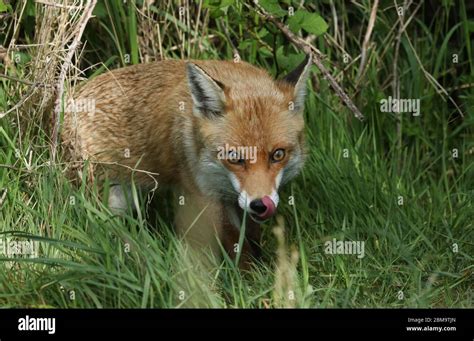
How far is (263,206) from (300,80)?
1.09m

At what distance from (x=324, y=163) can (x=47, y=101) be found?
7.26 ft

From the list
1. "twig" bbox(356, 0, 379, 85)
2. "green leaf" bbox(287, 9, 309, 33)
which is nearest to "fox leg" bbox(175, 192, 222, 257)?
"green leaf" bbox(287, 9, 309, 33)

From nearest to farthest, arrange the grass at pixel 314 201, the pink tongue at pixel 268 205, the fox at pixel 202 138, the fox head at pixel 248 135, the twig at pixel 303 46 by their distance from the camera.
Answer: the grass at pixel 314 201 < the pink tongue at pixel 268 205 < the fox head at pixel 248 135 < the fox at pixel 202 138 < the twig at pixel 303 46

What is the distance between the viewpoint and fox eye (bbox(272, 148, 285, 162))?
5941 millimetres

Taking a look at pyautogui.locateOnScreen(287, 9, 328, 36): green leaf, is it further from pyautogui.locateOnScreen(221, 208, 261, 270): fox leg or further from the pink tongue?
the pink tongue

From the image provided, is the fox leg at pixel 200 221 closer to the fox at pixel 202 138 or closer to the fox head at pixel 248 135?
the fox at pixel 202 138

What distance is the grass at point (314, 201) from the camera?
17.5ft

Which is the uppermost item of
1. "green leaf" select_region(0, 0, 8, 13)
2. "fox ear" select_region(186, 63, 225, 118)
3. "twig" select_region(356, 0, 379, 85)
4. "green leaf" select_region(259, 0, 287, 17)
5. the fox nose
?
"green leaf" select_region(0, 0, 8, 13)

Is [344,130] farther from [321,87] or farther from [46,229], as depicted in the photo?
[46,229]

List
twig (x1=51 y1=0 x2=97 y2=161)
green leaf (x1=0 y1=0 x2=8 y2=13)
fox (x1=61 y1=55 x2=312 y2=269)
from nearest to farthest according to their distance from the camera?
fox (x1=61 y1=55 x2=312 y2=269), twig (x1=51 y1=0 x2=97 y2=161), green leaf (x1=0 y1=0 x2=8 y2=13)

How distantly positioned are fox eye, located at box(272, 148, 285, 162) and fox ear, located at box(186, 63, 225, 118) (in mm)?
500

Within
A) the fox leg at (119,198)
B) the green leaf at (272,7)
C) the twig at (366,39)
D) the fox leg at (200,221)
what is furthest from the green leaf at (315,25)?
the fox leg at (119,198)

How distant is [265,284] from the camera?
227 inches
